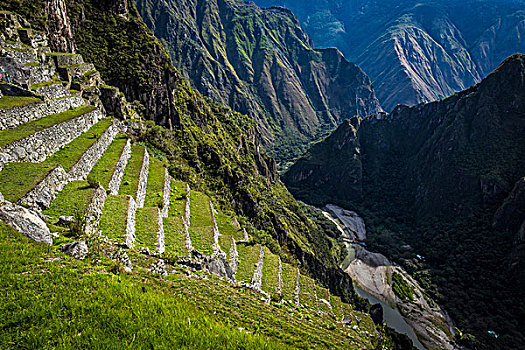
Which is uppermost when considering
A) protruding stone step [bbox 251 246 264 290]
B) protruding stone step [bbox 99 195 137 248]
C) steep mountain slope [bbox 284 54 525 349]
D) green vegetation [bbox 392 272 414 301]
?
steep mountain slope [bbox 284 54 525 349]

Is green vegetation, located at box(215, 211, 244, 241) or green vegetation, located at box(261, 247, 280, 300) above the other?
green vegetation, located at box(215, 211, 244, 241)

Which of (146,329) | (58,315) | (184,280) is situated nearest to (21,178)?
(184,280)

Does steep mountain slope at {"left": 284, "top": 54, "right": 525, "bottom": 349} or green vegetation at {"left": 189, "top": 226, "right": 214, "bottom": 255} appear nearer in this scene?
green vegetation at {"left": 189, "top": 226, "right": 214, "bottom": 255}

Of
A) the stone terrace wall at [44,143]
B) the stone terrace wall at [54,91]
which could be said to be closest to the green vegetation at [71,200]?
the stone terrace wall at [44,143]

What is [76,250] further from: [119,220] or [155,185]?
[155,185]

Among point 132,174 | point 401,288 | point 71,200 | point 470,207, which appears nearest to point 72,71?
point 132,174

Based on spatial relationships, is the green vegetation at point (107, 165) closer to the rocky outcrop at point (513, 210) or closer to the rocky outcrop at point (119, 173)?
the rocky outcrop at point (119, 173)

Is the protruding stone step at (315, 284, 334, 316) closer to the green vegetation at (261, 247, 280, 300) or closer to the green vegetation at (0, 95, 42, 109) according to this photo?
the green vegetation at (261, 247, 280, 300)

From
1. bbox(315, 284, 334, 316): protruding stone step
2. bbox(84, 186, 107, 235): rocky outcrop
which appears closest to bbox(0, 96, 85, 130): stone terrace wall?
bbox(84, 186, 107, 235): rocky outcrop
